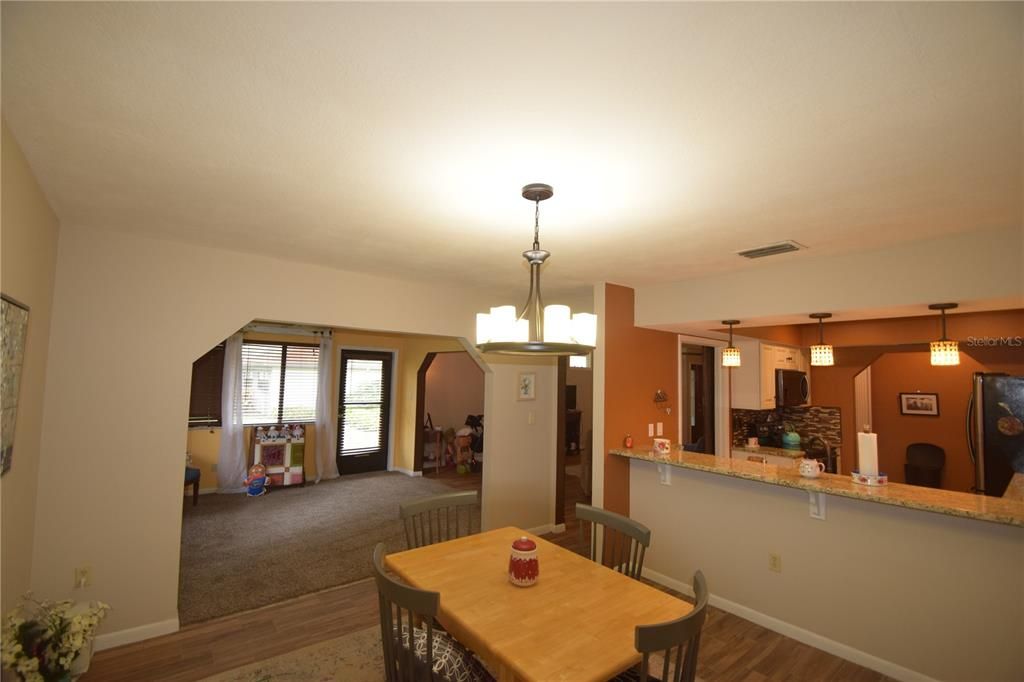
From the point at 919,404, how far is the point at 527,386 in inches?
204

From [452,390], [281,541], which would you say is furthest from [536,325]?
[452,390]

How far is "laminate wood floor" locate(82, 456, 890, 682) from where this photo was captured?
261 centimetres

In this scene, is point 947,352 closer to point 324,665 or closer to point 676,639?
point 676,639

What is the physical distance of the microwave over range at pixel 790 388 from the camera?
5.02 meters

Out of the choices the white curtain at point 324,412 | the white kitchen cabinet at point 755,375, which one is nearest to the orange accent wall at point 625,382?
the white kitchen cabinet at point 755,375

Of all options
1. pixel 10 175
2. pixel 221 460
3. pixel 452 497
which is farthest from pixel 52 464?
pixel 221 460

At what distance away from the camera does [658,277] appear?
12.4ft

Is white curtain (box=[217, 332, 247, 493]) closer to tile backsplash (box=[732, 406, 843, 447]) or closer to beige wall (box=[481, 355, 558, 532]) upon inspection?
beige wall (box=[481, 355, 558, 532])

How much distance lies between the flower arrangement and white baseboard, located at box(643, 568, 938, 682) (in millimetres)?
3601

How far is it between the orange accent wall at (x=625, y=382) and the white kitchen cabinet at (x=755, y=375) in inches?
42.2

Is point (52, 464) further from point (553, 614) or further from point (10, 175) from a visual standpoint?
point (553, 614)

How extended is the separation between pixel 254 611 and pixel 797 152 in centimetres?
417

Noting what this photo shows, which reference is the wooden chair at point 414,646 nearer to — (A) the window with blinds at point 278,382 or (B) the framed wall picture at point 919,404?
(A) the window with blinds at point 278,382

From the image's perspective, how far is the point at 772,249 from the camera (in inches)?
114
